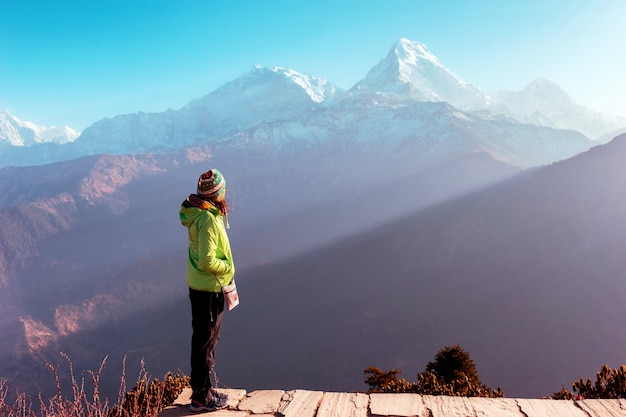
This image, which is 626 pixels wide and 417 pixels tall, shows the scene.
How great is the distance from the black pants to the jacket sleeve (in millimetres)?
272

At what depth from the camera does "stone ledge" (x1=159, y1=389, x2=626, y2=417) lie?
302 centimetres

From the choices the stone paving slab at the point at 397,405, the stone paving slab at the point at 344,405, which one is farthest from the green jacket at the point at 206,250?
the stone paving slab at the point at 397,405

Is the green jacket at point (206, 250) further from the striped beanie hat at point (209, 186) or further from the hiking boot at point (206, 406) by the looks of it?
the hiking boot at point (206, 406)

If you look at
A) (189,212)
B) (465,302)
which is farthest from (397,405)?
(465,302)

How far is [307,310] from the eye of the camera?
166 feet

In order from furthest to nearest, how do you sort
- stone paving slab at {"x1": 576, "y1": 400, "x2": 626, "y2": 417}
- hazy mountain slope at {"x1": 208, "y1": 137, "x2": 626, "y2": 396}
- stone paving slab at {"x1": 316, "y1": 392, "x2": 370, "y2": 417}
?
1. hazy mountain slope at {"x1": 208, "y1": 137, "x2": 626, "y2": 396}
2. stone paving slab at {"x1": 316, "y1": 392, "x2": 370, "y2": 417}
3. stone paving slab at {"x1": 576, "y1": 400, "x2": 626, "y2": 417}

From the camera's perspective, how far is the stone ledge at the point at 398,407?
3.02 metres

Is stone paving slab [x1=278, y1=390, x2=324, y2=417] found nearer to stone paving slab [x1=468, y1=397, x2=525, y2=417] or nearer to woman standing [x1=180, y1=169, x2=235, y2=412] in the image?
woman standing [x1=180, y1=169, x2=235, y2=412]

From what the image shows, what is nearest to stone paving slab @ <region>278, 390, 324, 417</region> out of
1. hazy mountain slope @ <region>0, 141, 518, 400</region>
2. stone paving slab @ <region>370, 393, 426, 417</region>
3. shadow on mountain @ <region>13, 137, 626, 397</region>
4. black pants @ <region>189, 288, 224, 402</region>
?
stone paving slab @ <region>370, 393, 426, 417</region>

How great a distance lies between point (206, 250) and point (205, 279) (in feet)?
1.05

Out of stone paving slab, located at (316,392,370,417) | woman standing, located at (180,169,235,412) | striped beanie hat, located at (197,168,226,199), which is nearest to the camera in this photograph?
stone paving slab, located at (316,392,370,417)

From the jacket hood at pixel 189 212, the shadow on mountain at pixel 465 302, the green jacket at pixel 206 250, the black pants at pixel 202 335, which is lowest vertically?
the shadow on mountain at pixel 465 302

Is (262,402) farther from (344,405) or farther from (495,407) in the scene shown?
(495,407)

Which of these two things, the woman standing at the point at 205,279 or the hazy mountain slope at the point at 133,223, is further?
the hazy mountain slope at the point at 133,223
